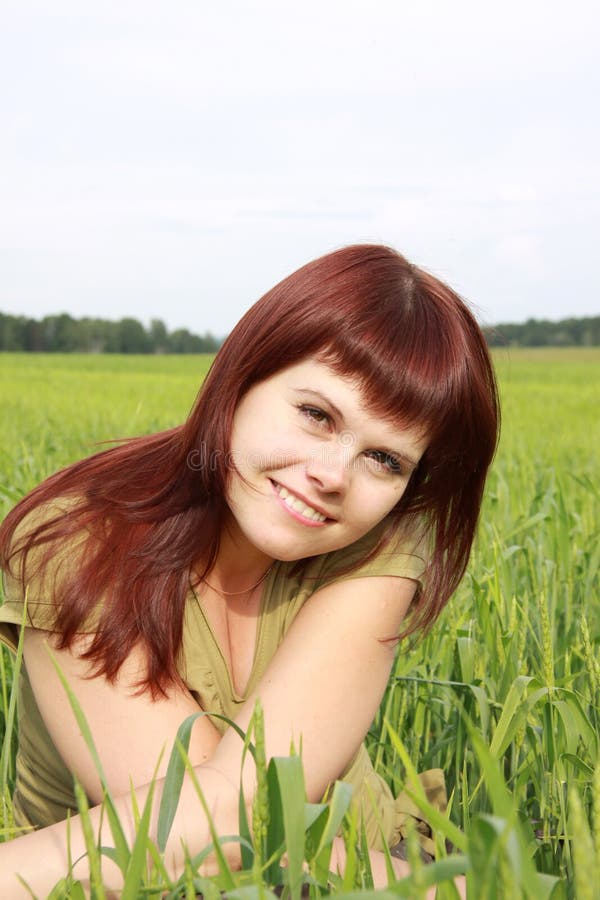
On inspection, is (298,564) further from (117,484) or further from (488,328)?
(488,328)

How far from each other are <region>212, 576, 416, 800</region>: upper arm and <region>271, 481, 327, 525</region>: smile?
0.15m

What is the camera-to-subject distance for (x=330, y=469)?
4.04 feet

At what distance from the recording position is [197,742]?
1.28 meters

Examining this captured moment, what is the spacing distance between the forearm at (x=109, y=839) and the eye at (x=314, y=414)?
0.44m

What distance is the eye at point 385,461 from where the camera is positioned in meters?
1.28

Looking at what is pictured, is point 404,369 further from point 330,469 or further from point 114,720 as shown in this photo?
point 114,720

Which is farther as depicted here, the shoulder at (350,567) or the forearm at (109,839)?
the shoulder at (350,567)

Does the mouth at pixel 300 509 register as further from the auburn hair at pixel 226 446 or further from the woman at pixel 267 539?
the auburn hair at pixel 226 446

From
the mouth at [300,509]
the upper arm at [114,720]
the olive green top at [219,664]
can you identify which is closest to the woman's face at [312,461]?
the mouth at [300,509]

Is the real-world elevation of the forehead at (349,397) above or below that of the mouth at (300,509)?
above

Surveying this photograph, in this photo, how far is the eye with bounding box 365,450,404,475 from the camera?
128cm

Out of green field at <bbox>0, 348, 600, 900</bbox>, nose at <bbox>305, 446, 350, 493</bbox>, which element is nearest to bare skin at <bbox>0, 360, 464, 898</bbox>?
nose at <bbox>305, 446, 350, 493</bbox>

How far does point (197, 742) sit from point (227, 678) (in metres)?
0.16

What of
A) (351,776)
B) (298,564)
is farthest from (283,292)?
(351,776)
